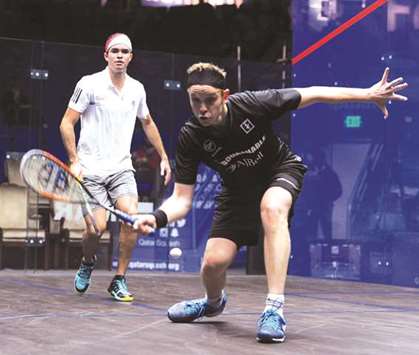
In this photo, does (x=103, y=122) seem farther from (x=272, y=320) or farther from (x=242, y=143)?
(x=272, y=320)

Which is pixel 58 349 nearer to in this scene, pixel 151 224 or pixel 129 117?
pixel 151 224

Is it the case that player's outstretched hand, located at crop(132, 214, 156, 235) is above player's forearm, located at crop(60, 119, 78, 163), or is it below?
below

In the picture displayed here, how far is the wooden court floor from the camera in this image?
11.6 feet

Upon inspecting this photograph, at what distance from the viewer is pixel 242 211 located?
4172mm

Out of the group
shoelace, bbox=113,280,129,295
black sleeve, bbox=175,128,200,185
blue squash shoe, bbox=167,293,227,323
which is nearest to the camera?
black sleeve, bbox=175,128,200,185

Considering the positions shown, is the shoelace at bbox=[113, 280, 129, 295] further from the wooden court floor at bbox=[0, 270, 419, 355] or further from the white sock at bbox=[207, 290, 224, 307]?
the white sock at bbox=[207, 290, 224, 307]

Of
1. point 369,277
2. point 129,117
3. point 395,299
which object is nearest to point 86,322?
point 129,117

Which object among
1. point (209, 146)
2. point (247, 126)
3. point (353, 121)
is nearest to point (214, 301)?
point (209, 146)

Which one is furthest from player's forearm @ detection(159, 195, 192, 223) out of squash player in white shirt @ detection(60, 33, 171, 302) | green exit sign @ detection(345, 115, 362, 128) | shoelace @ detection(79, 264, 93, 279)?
green exit sign @ detection(345, 115, 362, 128)

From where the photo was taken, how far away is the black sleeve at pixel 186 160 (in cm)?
406

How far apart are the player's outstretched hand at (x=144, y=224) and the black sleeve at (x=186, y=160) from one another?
0.54 m

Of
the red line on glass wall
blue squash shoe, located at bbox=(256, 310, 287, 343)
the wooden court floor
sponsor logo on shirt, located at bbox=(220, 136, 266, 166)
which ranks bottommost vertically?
the wooden court floor

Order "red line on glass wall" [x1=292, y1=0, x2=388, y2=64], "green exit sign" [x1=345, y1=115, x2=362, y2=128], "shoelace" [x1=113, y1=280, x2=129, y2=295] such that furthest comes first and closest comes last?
"green exit sign" [x1=345, y1=115, x2=362, y2=128]
"red line on glass wall" [x1=292, y1=0, x2=388, y2=64]
"shoelace" [x1=113, y1=280, x2=129, y2=295]

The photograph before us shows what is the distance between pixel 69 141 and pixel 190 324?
1743 mm
